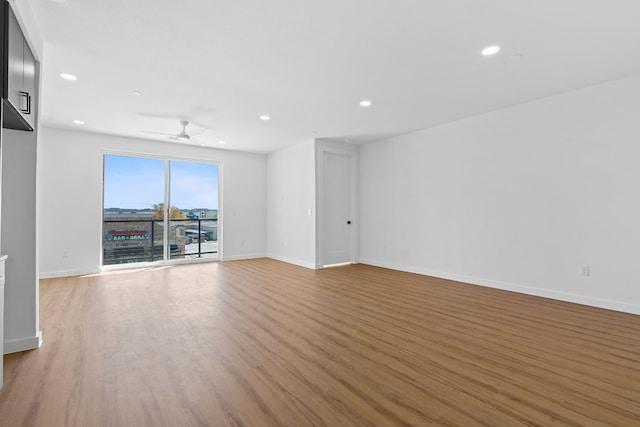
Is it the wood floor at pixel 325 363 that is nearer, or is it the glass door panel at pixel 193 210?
the wood floor at pixel 325 363

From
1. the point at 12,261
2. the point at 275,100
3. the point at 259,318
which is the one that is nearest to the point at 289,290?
the point at 259,318

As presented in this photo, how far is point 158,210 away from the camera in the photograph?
266 inches

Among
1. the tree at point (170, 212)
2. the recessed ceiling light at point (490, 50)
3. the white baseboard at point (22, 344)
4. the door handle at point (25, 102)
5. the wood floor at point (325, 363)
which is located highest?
the recessed ceiling light at point (490, 50)

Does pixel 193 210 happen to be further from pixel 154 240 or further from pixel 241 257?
pixel 241 257

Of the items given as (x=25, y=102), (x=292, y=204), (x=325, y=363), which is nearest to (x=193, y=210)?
(x=292, y=204)

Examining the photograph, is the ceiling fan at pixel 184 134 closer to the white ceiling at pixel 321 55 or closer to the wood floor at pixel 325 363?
the white ceiling at pixel 321 55

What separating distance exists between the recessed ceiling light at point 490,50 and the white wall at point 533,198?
186 centimetres

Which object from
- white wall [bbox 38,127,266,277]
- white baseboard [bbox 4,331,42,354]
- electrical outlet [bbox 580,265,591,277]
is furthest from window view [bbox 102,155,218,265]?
electrical outlet [bbox 580,265,591,277]

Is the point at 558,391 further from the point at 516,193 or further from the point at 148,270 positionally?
the point at 148,270

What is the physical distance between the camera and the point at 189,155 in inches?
280

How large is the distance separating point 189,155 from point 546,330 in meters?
7.07

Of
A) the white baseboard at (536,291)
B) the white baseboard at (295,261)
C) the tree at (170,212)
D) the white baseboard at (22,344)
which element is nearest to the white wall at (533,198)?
the white baseboard at (536,291)

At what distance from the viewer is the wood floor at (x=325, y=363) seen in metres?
1.77

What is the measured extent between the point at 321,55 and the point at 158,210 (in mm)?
5334
